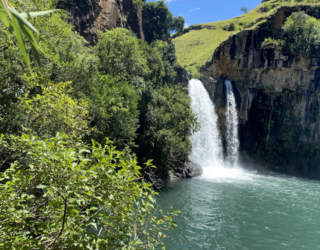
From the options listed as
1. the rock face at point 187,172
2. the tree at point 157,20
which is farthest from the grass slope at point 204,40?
the rock face at point 187,172

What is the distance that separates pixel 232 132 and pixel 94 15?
2577 centimetres

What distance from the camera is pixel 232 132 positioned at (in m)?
34.3

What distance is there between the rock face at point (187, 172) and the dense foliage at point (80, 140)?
295cm

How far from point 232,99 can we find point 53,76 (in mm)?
29325

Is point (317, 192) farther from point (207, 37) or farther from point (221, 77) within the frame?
point (207, 37)

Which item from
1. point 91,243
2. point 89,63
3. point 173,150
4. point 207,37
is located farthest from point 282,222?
point 207,37

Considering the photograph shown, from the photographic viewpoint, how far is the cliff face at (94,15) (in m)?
23.9

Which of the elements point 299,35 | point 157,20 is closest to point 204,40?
point 157,20

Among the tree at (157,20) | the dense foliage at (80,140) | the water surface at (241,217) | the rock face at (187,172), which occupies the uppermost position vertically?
the tree at (157,20)

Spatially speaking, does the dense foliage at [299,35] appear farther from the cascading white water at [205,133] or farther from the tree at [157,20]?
the tree at [157,20]

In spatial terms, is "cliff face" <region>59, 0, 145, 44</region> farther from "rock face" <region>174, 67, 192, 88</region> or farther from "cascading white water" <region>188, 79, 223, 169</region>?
"cascading white water" <region>188, 79, 223, 169</region>

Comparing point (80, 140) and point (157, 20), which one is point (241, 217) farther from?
point (157, 20)

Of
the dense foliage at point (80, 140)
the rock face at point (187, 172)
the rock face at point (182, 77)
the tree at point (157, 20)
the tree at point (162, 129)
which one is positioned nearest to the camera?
the dense foliage at point (80, 140)

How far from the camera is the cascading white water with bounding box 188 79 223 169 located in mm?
30812
